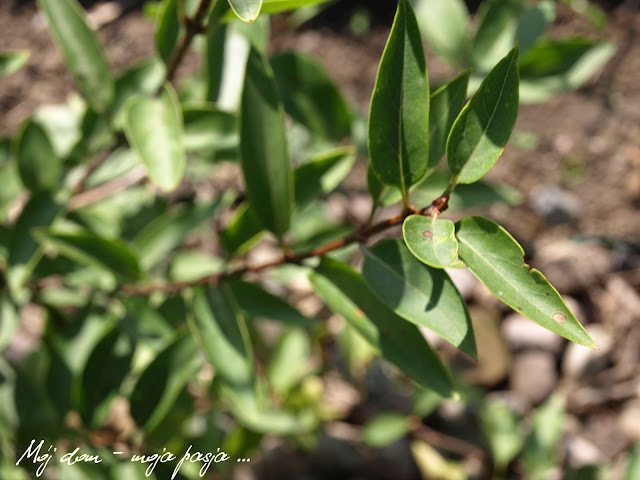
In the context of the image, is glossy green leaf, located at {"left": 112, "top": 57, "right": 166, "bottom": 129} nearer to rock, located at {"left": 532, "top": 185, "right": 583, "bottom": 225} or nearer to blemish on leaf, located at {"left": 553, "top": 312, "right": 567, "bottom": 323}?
blemish on leaf, located at {"left": 553, "top": 312, "right": 567, "bottom": 323}

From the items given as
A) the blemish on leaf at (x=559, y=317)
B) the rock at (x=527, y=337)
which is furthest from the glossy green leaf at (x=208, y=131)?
the rock at (x=527, y=337)

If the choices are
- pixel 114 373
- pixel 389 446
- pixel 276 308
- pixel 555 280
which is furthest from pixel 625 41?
pixel 114 373

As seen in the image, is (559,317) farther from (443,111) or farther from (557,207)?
(557,207)

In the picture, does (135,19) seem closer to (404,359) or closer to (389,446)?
(389,446)

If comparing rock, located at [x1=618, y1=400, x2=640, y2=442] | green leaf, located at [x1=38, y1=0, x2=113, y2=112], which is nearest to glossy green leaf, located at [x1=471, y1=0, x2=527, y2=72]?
green leaf, located at [x1=38, y1=0, x2=113, y2=112]

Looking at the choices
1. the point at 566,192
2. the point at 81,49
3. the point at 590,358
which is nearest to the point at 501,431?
the point at 590,358
